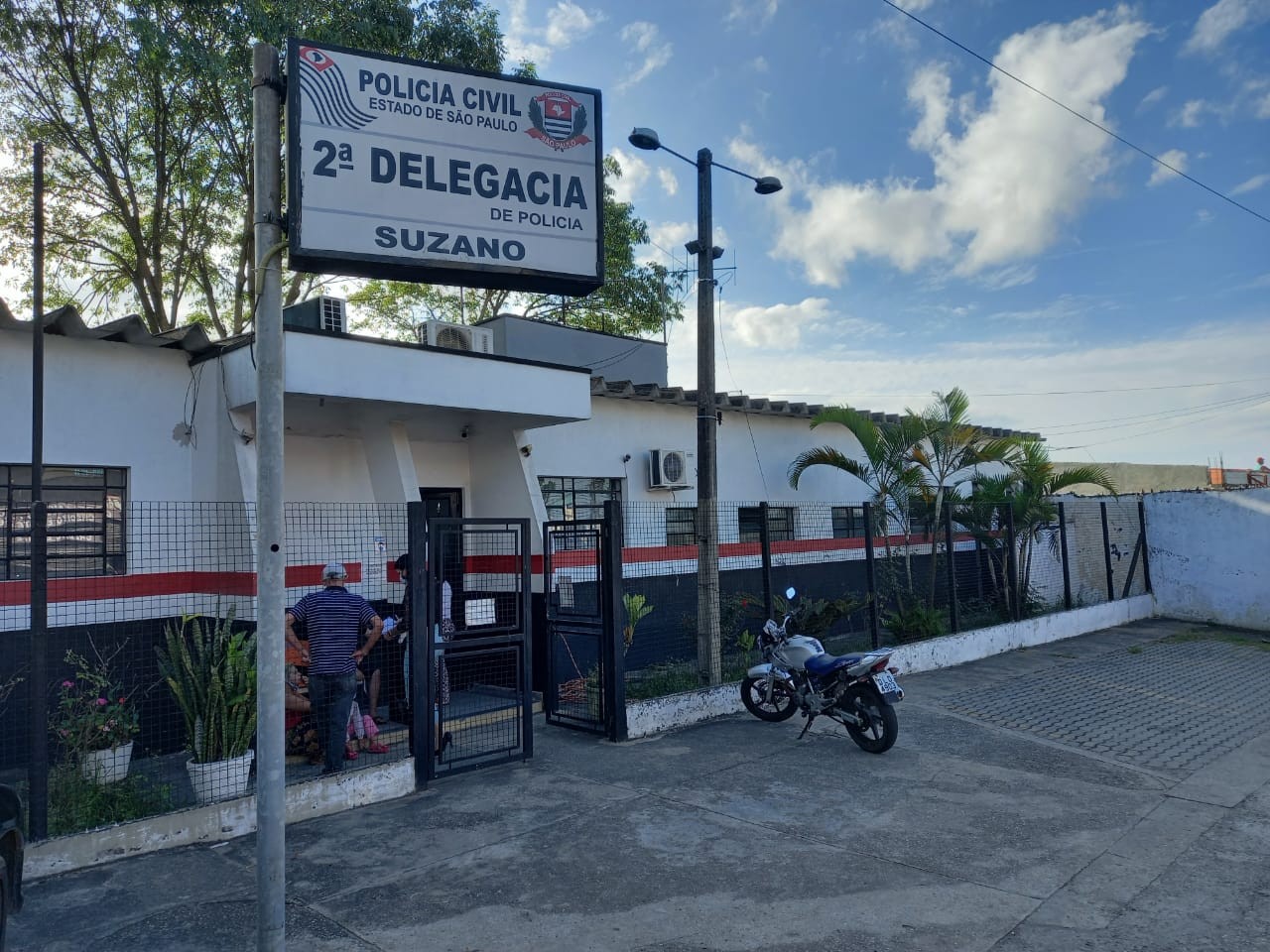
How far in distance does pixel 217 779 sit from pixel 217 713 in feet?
1.46

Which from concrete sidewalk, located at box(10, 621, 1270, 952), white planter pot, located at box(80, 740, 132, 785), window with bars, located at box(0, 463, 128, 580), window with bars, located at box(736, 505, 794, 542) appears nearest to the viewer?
concrete sidewalk, located at box(10, 621, 1270, 952)

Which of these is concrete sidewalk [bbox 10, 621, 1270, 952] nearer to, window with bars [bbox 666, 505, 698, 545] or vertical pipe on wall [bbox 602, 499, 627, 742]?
vertical pipe on wall [bbox 602, 499, 627, 742]

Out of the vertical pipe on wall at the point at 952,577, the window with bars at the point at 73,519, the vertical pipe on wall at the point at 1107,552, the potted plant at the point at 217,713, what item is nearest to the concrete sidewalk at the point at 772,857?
the potted plant at the point at 217,713

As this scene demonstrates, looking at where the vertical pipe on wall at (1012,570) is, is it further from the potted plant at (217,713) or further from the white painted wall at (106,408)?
the white painted wall at (106,408)

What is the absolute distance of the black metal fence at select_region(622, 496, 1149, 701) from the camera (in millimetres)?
9992

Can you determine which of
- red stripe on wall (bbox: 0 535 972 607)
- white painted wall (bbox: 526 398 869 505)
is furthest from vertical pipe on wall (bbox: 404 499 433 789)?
white painted wall (bbox: 526 398 869 505)

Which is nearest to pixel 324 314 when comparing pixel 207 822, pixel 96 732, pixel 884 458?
pixel 96 732

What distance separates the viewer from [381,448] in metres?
9.09

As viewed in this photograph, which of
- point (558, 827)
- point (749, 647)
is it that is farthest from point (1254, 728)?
point (558, 827)

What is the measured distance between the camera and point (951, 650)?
1145 cm

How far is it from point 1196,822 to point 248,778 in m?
6.43

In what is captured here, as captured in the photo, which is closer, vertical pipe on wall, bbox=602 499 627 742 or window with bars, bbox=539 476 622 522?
vertical pipe on wall, bbox=602 499 627 742

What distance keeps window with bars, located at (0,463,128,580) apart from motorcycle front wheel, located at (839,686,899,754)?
6331 millimetres

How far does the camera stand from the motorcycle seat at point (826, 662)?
7469 mm
